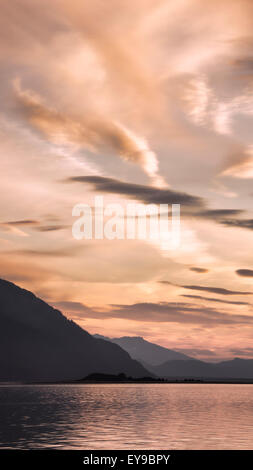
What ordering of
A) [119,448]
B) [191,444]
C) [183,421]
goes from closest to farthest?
[119,448]
[191,444]
[183,421]

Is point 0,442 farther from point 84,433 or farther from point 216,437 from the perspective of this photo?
point 216,437

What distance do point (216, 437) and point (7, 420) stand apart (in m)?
40.0

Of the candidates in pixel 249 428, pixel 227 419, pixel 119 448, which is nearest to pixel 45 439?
pixel 119 448

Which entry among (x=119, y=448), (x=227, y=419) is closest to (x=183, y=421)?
(x=227, y=419)

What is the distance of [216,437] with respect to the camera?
7006 centimetres
